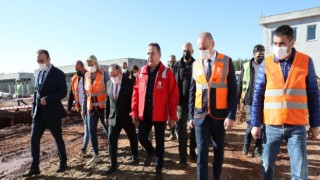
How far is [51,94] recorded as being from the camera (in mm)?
5316

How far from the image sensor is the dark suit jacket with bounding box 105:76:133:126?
5.21m

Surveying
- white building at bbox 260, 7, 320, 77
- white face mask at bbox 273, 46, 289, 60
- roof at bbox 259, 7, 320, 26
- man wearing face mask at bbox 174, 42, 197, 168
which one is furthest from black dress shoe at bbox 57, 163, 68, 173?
roof at bbox 259, 7, 320, 26

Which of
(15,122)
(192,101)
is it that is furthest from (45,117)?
(15,122)

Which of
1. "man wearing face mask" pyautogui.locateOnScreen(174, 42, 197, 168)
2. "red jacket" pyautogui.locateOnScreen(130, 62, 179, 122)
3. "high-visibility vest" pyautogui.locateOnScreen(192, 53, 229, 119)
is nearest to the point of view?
"high-visibility vest" pyautogui.locateOnScreen(192, 53, 229, 119)

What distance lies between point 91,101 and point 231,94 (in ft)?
10.3

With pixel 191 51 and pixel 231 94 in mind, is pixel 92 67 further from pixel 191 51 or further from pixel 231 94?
pixel 231 94

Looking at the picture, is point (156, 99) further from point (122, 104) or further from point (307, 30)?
point (307, 30)

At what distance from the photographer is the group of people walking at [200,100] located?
3186mm

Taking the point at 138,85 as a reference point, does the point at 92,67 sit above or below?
above

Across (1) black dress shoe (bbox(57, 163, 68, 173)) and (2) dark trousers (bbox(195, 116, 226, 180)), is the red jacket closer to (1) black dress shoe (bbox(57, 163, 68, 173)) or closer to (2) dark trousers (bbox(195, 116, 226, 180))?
(2) dark trousers (bbox(195, 116, 226, 180))

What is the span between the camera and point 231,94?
13.1 feet

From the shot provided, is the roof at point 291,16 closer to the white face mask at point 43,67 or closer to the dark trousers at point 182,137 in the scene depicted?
the dark trousers at point 182,137

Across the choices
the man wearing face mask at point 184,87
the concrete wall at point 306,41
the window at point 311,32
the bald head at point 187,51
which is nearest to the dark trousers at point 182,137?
the man wearing face mask at point 184,87

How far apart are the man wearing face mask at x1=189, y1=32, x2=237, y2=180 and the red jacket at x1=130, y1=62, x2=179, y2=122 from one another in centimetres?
71
